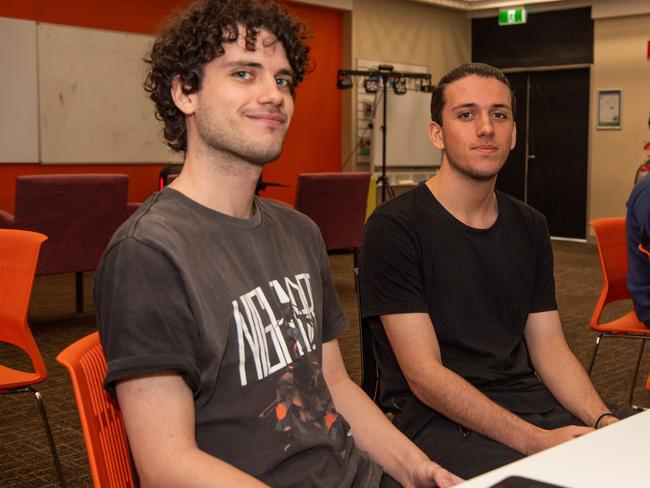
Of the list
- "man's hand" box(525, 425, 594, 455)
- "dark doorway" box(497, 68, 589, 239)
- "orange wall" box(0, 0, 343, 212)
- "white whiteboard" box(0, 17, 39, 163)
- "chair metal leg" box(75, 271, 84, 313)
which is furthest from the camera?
"dark doorway" box(497, 68, 589, 239)

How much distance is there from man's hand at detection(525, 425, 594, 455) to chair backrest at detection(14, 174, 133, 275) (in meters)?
→ 4.06

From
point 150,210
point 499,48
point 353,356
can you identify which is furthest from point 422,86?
point 150,210

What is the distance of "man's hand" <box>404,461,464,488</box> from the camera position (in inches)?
58.1

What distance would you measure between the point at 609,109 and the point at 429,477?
949 centimetres

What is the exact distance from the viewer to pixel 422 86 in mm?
10305

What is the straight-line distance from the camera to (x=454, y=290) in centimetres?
202

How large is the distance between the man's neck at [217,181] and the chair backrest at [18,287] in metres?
1.31

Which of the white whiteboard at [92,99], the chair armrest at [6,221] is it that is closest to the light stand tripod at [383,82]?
the white whiteboard at [92,99]

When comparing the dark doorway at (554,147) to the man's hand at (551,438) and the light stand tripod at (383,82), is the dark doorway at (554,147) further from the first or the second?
the man's hand at (551,438)

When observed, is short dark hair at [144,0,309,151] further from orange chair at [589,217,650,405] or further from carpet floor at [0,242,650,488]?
orange chair at [589,217,650,405]

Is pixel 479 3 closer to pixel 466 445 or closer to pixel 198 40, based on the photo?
pixel 466 445

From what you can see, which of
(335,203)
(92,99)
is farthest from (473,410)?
(92,99)

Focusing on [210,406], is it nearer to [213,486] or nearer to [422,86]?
[213,486]

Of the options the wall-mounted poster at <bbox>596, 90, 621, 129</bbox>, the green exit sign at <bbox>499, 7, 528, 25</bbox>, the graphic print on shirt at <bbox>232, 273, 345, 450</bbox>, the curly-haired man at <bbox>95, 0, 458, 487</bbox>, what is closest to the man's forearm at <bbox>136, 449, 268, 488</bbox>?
the curly-haired man at <bbox>95, 0, 458, 487</bbox>
